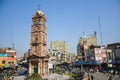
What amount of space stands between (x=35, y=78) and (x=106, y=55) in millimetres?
46139

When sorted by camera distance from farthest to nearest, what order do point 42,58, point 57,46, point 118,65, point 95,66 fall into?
point 57,46 → point 95,66 → point 118,65 → point 42,58

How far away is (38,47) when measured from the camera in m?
43.8

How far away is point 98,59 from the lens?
6003 centimetres

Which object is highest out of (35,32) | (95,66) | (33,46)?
(35,32)

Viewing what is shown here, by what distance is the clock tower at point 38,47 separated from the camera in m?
42.7

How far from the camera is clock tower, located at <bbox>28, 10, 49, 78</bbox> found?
42.7 metres

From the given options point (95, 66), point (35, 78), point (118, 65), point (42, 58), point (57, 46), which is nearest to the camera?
point (35, 78)

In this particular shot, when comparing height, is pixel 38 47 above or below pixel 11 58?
above

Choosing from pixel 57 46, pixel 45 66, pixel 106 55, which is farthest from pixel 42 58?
pixel 57 46

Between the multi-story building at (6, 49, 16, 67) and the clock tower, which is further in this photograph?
the multi-story building at (6, 49, 16, 67)

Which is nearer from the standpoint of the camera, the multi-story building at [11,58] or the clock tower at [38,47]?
the clock tower at [38,47]

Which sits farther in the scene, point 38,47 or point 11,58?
point 11,58

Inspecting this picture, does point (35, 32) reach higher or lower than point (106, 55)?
higher

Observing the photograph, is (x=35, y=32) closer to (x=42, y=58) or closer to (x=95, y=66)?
(x=42, y=58)
